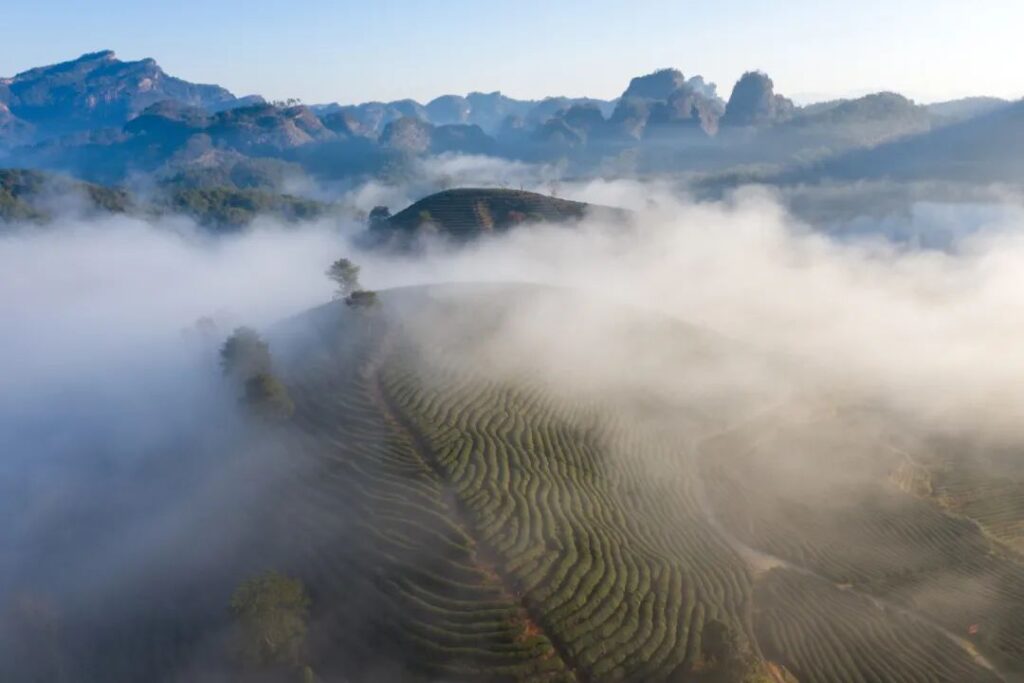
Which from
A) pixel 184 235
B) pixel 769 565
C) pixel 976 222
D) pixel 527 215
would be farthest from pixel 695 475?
pixel 184 235

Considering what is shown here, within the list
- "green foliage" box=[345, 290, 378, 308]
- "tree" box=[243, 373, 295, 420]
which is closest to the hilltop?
"green foliage" box=[345, 290, 378, 308]

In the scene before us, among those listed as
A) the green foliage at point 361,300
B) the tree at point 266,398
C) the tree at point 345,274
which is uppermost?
the tree at point 345,274

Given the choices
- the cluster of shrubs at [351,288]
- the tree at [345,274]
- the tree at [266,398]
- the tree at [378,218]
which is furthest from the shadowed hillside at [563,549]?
the tree at [378,218]

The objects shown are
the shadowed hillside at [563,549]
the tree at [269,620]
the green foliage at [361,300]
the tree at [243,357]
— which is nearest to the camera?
the tree at [269,620]

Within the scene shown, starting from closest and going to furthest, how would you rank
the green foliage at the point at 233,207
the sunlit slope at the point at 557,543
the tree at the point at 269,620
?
the tree at the point at 269,620
the sunlit slope at the point at 557,543
the green foliage at the point at 233,207

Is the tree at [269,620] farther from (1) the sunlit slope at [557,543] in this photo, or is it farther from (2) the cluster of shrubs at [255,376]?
(2) the cluster of shrubs at [255,376]

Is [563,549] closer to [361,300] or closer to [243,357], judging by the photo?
[243,357]
